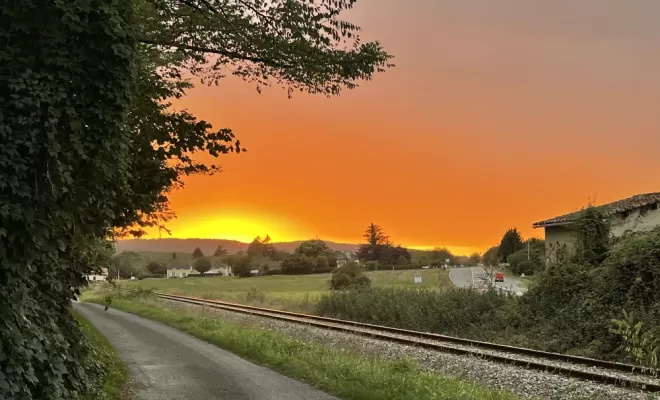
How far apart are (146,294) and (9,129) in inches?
409

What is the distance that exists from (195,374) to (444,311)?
1547 centimetres

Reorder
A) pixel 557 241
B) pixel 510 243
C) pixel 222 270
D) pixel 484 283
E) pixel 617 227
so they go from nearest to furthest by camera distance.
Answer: pixel 617 227 → pixel 484 283 → pixel 557 241 → pixel 510 243 → pixel 222 270

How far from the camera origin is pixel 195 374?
518 inches

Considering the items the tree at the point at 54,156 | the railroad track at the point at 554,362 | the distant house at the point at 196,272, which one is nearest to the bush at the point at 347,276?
the railroad track at the point at 554,362

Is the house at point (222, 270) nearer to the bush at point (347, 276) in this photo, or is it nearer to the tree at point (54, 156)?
the bush at point (347, 276)

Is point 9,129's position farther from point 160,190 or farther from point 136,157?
point 160,190

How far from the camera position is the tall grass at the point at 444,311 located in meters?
24.7

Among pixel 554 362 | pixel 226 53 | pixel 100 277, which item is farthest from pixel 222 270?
pixel 226 53

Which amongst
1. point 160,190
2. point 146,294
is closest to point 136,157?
point 160,190

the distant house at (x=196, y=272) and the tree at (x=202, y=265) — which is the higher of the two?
the tree at (x=202, y=265)

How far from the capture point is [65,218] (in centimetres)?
595

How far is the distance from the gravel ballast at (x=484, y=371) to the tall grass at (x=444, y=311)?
241 inches

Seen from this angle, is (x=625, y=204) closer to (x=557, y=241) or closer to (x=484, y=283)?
(x=557, y=241)

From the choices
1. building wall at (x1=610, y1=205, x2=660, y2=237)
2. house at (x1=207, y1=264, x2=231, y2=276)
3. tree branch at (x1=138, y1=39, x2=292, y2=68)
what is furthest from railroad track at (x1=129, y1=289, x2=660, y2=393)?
house at (x1=207, y1=264, x2=231, y2=276)
